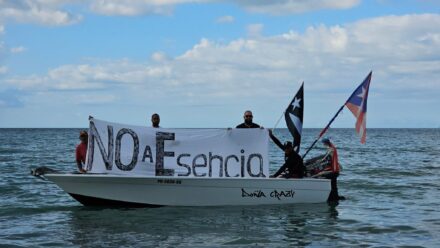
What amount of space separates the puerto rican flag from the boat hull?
Result: 2.45m

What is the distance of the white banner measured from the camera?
606 inches

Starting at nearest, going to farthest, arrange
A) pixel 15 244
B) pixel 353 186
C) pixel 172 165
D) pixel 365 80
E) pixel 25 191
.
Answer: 1. pixel 15 244
2. pixel 172 165
3. pixel 365 80
4. pixel 25 191
5. pixel 353 186

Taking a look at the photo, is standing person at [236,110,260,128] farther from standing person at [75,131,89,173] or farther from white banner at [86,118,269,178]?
standing person at [75,131,89,173]

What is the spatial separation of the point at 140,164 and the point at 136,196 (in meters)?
0.88

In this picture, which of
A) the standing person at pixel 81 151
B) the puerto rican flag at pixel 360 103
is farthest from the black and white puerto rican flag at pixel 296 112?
the standing person at pixel 81 151

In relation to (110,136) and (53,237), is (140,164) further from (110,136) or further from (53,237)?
(53,237)

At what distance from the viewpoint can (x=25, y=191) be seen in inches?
802

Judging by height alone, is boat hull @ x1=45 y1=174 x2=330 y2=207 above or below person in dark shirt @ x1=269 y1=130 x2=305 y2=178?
below

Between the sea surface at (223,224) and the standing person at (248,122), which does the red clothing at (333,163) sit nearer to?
the sea surface at (223,224)

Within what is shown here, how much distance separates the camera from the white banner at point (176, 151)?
15.4 meters

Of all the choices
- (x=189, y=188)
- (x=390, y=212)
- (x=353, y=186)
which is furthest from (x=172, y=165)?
(x=353, y=186)

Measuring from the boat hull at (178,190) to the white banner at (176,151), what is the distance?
8.9 inches

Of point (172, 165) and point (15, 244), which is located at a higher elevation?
point (172, 165)

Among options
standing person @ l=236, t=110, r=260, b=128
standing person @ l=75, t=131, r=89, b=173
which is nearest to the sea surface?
standing person @ l=75, t=131, r=89, b=173
